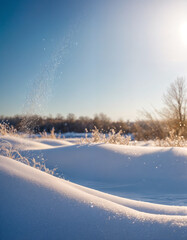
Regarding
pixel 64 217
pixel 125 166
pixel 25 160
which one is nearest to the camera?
pixel 64 217

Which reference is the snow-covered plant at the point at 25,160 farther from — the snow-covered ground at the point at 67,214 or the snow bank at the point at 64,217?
the snow bank at the point at 64,217

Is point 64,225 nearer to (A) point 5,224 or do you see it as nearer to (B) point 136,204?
(A) point 5,224

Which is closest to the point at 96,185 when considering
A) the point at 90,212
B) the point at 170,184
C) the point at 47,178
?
the point at 170,184

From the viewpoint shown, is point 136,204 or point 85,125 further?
point 85,125

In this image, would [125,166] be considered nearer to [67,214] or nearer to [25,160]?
[25,160]

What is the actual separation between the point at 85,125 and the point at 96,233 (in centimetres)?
2426

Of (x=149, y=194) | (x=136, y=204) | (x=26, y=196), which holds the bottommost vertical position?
(x=149, y=194)

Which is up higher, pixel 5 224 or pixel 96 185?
pixel 5 224

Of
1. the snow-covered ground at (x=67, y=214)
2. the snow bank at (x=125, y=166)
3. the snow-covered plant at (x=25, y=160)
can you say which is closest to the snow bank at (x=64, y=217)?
the snow-covered ground at (x=67, y=214)

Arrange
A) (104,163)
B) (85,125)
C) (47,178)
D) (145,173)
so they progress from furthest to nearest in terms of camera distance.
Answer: (85,125) < (104,163) < (145,173) < (47,178)

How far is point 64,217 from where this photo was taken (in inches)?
56.4

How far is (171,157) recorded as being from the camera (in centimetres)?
403

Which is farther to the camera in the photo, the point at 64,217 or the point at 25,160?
the point at 25,160

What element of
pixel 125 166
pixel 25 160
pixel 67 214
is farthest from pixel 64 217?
pixel 25 160
